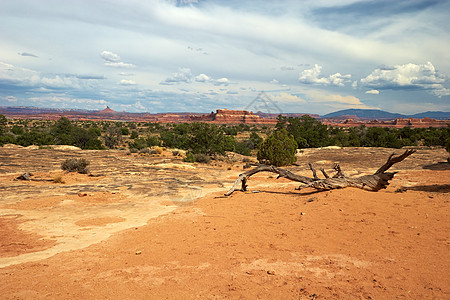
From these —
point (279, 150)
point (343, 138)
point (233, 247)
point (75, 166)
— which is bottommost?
point (75, 166)

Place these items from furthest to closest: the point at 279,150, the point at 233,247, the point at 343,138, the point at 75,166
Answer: the point at 343,138
the point at 279,150
the point at 75,166
the point at 233,247

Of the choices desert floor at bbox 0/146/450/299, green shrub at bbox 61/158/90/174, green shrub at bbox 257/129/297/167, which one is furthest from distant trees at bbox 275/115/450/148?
desert floor at bbox 0/146/450/299

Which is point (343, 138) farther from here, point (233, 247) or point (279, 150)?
point (233, 247)

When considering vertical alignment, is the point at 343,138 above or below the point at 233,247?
above

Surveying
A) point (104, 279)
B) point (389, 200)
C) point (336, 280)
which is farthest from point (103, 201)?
point (389, 200)

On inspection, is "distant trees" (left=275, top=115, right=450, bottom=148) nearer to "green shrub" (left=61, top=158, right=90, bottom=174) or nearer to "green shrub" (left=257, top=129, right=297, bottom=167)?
"green shrub" (left=257, top=129, right=297, bottom=167)

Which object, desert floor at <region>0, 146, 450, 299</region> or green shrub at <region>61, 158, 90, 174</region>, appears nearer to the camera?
desert floor at <region>0, 146, 450, 299</region>

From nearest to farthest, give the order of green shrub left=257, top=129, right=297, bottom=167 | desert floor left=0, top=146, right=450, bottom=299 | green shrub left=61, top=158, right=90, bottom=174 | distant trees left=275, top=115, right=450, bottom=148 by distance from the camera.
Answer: desert floor left=0, top=146, right=450, bottom=299 < green shrub left=61, top=158, right=90, bottom=174 < green shrub left=257, top=129, right=297, bottom=167 < distant trees left=275, top=115, right=450, bottom=148

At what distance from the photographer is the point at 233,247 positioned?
5.62 meters

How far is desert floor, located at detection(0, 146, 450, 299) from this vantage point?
4.02 meters

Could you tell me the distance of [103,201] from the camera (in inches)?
411

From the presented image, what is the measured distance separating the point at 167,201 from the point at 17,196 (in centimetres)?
578

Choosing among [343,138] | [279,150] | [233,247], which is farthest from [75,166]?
[343,138]

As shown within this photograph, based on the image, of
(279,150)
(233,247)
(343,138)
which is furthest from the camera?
(343,138)
